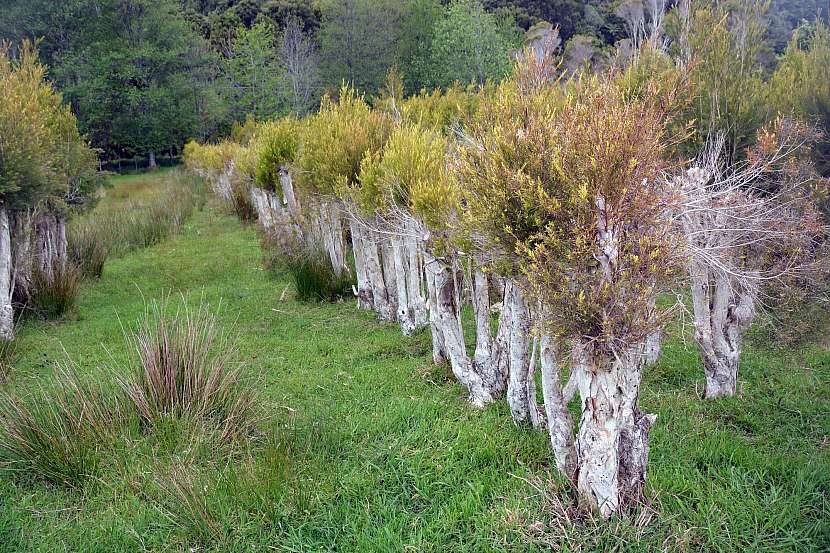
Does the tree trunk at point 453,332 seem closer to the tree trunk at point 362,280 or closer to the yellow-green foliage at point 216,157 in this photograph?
the tree trunk at point 362,280

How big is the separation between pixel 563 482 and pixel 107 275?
35.4 feet

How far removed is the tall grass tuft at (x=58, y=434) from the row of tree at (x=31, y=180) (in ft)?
11.3

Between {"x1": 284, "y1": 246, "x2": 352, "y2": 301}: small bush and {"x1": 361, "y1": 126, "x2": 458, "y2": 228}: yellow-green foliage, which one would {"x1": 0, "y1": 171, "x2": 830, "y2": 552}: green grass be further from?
{"x1": 284, "y1": 246, "x2": 352, "y2": 301}: small bush

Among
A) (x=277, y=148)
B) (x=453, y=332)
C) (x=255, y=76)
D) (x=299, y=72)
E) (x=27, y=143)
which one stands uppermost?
(x=27, y=143)

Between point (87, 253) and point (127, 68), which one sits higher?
point (127, 68)

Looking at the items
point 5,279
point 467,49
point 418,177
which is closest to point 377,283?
point 418,177

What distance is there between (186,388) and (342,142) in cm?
412

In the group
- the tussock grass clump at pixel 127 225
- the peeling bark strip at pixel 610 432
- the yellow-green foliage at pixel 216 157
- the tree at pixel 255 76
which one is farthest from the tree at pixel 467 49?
the peeling bark strip at pixel 610 432

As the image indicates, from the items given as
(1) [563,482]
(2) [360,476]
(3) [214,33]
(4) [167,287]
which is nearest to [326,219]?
(4) [167,287]

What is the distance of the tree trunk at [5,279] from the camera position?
8047 millimetres

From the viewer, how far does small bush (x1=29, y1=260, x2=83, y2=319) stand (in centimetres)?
898

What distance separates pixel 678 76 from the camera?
4.03 meters

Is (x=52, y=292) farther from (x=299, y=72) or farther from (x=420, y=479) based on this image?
(x=299, y=72)

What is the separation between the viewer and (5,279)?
8.34 m
